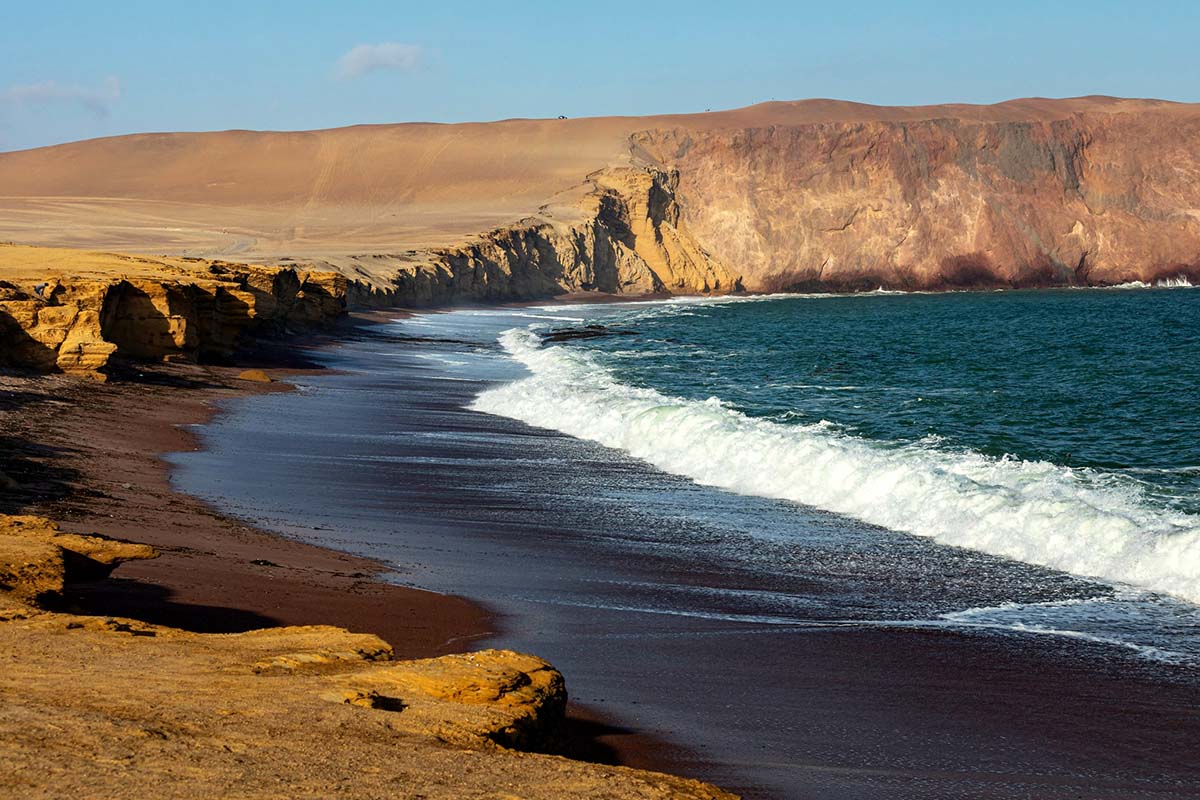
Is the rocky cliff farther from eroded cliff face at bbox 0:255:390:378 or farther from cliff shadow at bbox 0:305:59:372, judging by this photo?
cliff shadow at bbox 0:305:59:372

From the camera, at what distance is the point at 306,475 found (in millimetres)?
15906

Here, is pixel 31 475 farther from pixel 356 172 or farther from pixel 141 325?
pixel 356 172

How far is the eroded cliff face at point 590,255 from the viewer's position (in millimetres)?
75375

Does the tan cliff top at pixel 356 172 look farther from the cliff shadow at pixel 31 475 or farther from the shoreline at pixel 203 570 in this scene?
the cliff shadow at pixel 31 475

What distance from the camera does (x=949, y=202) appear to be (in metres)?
112

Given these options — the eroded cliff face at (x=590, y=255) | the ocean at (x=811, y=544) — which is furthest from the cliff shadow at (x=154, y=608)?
the eroded cliff face at (x=590, y=255)

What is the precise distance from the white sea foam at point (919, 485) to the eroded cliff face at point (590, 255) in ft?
153

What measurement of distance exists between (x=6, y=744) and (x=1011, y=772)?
4705 mm

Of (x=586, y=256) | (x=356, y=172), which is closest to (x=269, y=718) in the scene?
(x=586, y=256)

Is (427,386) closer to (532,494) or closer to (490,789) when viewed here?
(532,494)

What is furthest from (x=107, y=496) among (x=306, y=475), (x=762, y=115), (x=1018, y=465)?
(x=762, y=115)

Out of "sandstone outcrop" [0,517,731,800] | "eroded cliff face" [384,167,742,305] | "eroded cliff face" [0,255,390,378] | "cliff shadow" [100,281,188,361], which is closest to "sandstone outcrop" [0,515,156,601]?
"sandstone outcrop" [0,517,731,800]

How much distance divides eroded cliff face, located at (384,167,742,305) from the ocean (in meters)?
44.6

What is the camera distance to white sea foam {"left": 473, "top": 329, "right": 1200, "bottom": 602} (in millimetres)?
12039
